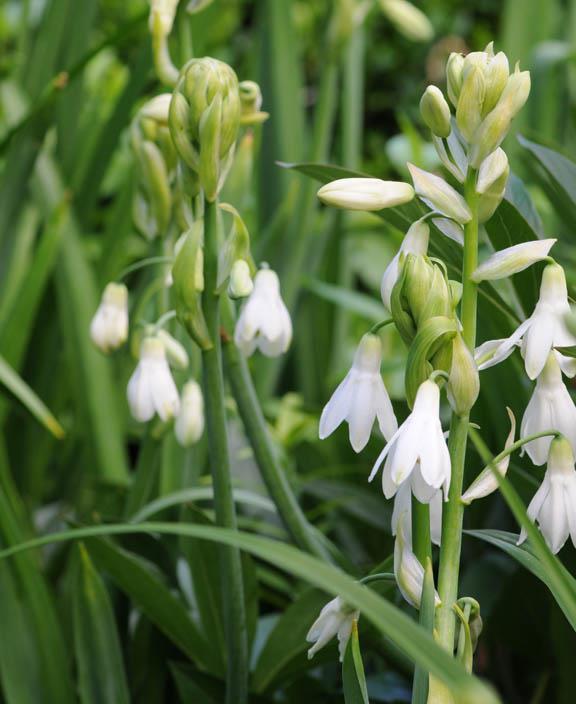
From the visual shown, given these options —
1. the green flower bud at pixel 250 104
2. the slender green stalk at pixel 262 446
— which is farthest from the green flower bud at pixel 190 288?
the green flower bud at pixel 250 104

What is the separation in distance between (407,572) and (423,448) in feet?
0.38

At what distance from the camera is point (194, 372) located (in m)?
1.25

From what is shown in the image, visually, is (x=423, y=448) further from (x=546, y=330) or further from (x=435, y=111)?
(x=435, y=111)

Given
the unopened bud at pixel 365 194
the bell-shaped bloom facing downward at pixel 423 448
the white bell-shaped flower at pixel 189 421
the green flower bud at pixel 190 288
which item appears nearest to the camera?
the bell-shaped bloom facing downward at pixel 423 448

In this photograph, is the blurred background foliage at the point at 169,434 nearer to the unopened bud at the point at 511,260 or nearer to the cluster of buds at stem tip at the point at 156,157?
the cluster of buds at stem tip at the point at 156,157

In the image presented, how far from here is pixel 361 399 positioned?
69 cm

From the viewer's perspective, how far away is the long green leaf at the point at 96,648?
1.00m

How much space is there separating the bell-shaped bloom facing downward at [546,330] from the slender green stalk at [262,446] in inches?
12.9

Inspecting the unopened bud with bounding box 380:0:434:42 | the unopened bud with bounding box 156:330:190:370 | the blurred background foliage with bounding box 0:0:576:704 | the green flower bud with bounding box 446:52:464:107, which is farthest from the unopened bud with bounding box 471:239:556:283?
the unopened bud with bounding box 380:0:434:42

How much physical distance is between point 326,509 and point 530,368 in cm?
76

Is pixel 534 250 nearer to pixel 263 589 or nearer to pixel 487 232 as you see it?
pixel 487 232

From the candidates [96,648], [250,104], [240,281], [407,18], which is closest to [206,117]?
[240,281]

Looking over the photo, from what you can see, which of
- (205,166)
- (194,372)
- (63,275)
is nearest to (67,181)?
(63,275)

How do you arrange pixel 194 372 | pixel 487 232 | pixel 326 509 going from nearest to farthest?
pixel 487 232 → pixel 194 372 → pixel 326 509
